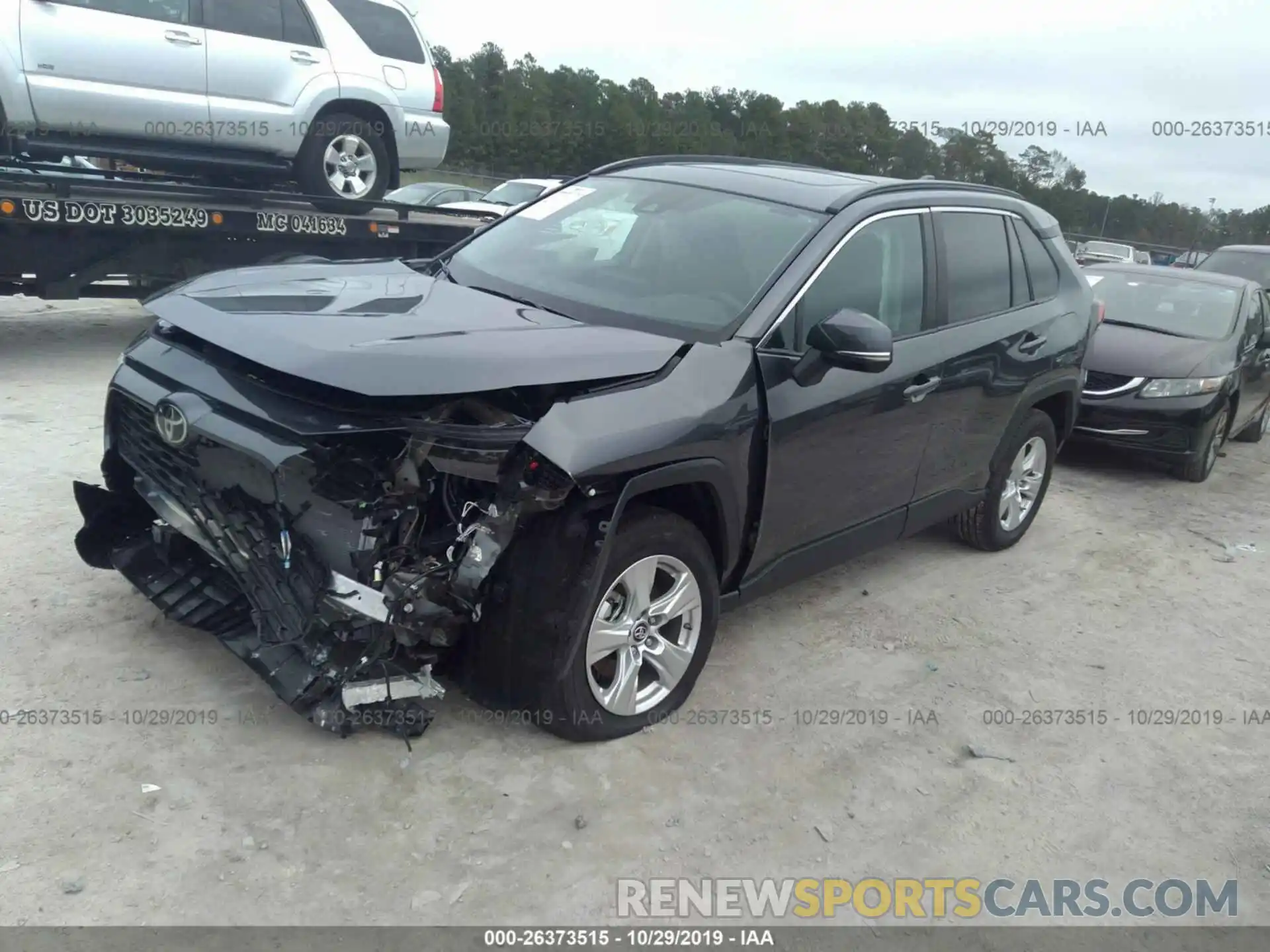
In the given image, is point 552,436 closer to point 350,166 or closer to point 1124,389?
point 1124,389

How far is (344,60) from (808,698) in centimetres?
686

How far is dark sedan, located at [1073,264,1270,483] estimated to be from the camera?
7582 mm

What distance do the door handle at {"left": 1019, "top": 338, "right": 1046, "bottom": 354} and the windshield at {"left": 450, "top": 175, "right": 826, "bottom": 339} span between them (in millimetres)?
1632

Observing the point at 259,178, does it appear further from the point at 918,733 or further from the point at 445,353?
the point at 918,733

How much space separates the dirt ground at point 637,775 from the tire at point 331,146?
4.27 meters

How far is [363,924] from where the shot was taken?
261 centimetres

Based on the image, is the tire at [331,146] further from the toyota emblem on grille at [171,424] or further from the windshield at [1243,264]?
the windshield at [1243,264]

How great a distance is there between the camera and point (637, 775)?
332 centimetres

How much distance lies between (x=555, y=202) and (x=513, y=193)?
11528mm

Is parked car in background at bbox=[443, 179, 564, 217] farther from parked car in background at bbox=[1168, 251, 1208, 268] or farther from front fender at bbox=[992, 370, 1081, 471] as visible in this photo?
parked car in background at bbox=[1168, 251, 1208, 268]

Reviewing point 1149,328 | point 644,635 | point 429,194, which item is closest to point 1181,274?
point 1149,328

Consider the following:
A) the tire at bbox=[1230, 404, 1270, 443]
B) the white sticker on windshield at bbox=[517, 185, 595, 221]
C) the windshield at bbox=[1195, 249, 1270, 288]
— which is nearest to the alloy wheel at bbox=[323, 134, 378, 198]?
the white sticker on windshield at bbox=[517, 185, 595, 221]
